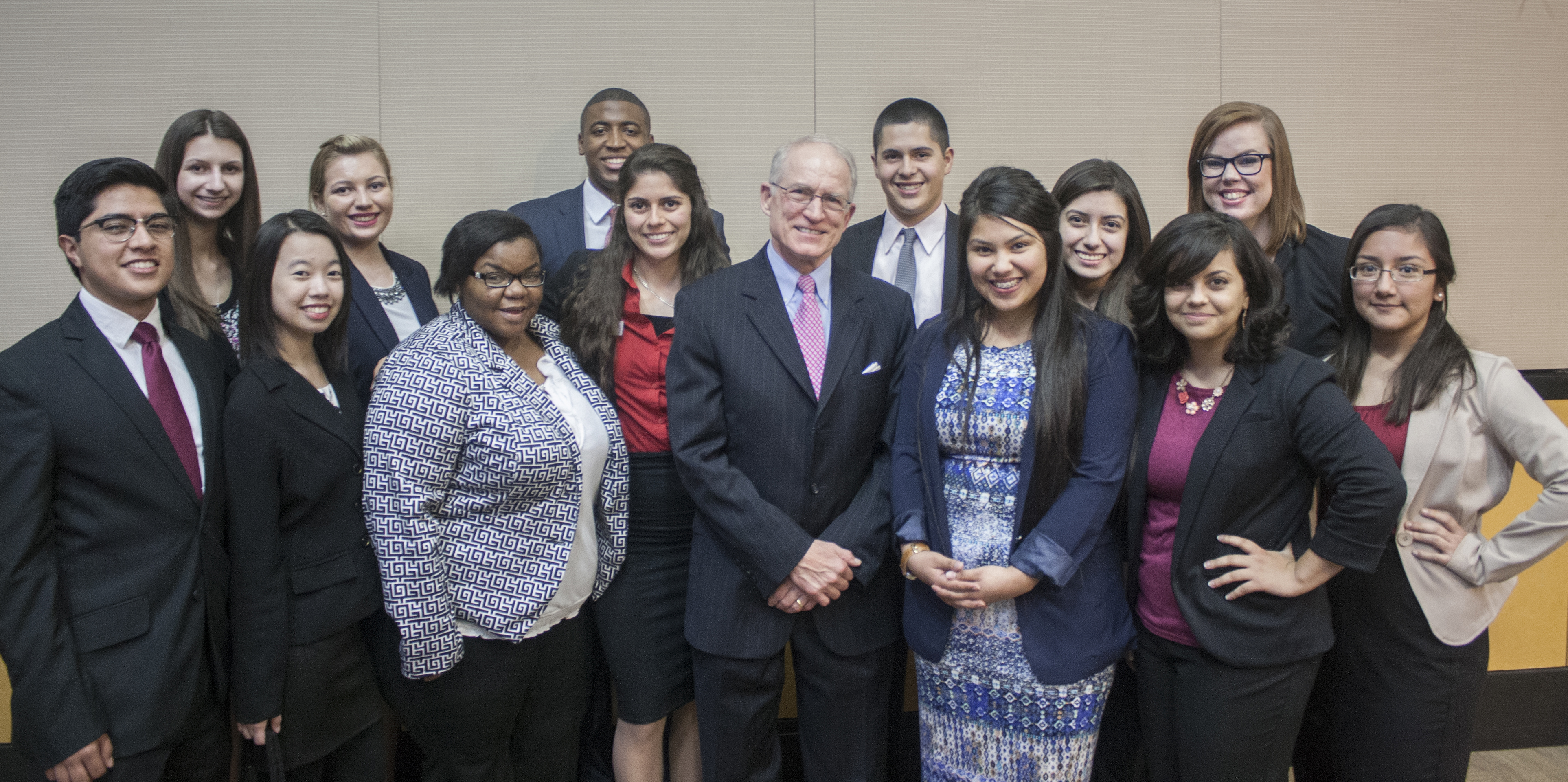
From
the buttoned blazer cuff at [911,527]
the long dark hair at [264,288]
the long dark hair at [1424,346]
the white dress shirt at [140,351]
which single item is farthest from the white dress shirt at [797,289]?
the white dress shirt at [140,351]

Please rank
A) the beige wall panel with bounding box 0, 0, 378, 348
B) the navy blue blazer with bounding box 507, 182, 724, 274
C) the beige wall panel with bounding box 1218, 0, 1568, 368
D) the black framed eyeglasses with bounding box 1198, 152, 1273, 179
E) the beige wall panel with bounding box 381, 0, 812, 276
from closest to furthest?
the black framed eyeglasses with bounding box 1198, 152, 1273, 179 < the navy blue blazer with bounding box 507, 182, 724, 274 < the beige wall panel with bounding box 0, 0, 378, 348 < the beige wall panel with bounding box 381, 0, 812, 276 < the beige wall panel with bounding box 1218, 0, 1568, 368

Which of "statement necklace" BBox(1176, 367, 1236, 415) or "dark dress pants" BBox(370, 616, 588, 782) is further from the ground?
"statement necklace" BBox(1176, 367, 1236, 415)

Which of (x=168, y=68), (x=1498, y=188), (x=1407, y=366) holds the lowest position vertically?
(x=1407, y=366)

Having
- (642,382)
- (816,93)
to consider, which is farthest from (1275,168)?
(642,382)

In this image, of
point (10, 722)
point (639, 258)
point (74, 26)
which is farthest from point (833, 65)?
point (10, 722)

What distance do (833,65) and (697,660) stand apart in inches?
96.6

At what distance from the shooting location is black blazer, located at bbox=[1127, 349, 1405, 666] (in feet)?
6.38

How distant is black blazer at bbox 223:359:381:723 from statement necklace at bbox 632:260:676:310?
827mm

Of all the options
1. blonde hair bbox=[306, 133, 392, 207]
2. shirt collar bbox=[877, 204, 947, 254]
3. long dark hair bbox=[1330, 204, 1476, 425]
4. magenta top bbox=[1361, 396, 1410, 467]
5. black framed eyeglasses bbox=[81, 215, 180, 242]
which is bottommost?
magenta top bbox=[1361, 396, 1410, 467]

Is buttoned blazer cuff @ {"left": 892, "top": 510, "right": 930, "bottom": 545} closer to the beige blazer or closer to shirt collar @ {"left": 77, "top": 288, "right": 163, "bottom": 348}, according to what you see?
the beige blazer

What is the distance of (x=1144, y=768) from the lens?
242 cm

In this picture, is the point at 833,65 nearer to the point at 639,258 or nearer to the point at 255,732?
the point at 639,258

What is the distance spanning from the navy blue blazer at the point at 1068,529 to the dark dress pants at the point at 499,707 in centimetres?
93

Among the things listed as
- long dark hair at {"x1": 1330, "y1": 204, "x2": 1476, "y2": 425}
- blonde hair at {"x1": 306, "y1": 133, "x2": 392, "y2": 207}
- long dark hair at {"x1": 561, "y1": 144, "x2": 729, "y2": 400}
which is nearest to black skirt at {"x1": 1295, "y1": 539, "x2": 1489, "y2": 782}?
long dark hair at {"x1": 1330, "y1": 204, "x2": 1476, "y2": 425}
